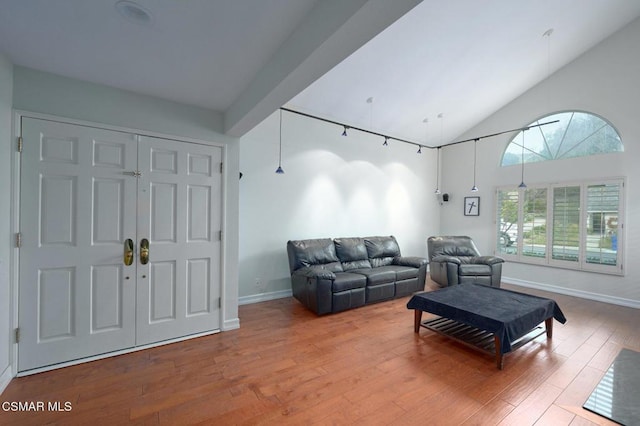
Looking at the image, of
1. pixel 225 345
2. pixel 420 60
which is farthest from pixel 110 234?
pixel 420 60

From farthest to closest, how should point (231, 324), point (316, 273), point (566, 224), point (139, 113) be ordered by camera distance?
point (566, 224)
point (316, 273)
point (231, 324)
point (139, 113)

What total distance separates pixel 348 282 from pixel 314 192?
5.61 ft

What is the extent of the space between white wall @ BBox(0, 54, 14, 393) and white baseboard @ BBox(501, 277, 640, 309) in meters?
7.08

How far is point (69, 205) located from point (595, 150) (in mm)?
7180

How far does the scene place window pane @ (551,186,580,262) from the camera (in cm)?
475

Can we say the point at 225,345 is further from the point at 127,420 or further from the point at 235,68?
the point at 235,68

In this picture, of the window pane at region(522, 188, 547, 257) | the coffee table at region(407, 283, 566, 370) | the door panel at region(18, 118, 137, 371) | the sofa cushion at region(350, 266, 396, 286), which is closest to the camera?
the door panel at region(18, 118, 137, 371)

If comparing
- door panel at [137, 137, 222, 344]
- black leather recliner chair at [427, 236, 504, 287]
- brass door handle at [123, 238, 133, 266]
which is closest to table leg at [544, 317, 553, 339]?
black leather recliner chair at [427, 236, 504, 287]

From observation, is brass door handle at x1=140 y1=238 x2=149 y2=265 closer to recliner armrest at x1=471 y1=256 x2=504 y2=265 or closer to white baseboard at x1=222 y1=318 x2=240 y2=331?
white baseboard at x1=222 y1=318 x2=240 y2=331

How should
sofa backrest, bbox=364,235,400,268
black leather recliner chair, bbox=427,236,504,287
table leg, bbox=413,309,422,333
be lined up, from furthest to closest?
1. sofa backrest, bbox=364,235,400,268
2. black leather recliner chair, bbox=427,236,504,287
3. table leg, bbox=413,309,422,333

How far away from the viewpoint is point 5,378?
2.04 meters

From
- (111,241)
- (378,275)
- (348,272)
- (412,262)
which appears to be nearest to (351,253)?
(348,272)

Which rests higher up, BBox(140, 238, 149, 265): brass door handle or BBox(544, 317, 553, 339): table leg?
BBox(140, 238, 149, 265): brass door handle

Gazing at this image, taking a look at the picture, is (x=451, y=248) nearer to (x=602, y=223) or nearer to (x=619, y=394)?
(x=602, y=223)
